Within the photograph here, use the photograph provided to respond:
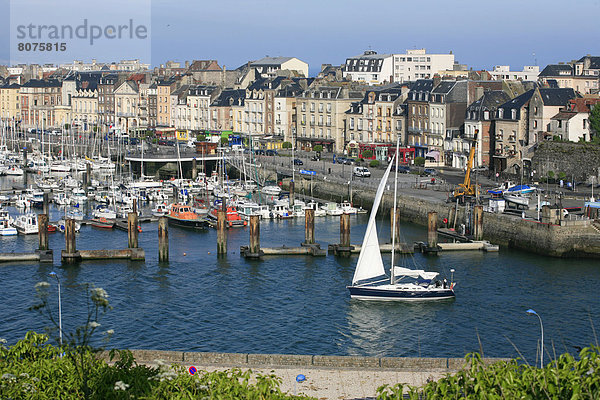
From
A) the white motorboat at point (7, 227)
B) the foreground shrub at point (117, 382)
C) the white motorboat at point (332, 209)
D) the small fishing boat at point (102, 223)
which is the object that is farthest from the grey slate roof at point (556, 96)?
the foreground shrub at point (117, 382)

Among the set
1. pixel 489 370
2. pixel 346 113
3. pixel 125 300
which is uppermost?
pixel 346 113

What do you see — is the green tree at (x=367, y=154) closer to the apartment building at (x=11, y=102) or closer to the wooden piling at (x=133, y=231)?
the wooden piling at (x=133, y=231)

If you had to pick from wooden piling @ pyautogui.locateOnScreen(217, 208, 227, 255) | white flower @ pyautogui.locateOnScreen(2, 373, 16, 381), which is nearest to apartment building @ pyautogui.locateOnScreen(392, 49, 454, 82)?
wooden piling @ pyautogui.locateOnScreen(217, 208, 227, 255)

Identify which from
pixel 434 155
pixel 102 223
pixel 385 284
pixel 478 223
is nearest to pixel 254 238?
pixel 385 284

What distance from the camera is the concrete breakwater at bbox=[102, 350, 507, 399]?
23562 mm

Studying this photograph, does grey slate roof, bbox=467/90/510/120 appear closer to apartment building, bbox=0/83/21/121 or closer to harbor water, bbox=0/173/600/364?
harbor water, bbox=0/173/600/364

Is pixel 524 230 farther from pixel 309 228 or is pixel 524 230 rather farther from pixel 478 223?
pixel 309 228

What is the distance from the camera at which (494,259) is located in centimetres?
5069

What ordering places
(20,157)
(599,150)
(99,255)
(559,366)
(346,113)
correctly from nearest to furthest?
1. (559,366)
2. (99,255)
3. (599,150)
4. (346,113)
5. (20,157)

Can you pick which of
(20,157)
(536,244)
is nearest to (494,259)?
(536,244)

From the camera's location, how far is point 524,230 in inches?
2108

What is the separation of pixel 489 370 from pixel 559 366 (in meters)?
1.44

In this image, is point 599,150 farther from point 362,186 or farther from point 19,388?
point 19,388

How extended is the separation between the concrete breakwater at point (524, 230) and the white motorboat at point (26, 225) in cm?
2482
